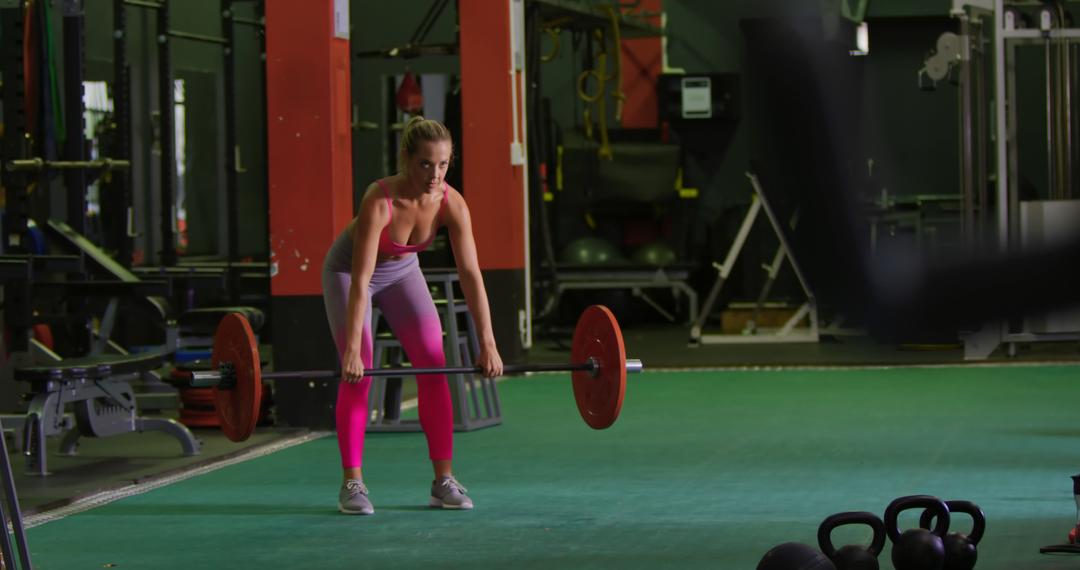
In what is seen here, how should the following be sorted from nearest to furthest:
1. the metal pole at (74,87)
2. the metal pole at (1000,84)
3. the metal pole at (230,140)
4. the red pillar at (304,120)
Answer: the red pillar at (304,120)
the metal pole at (74,87)
the metal pole at (1000,84)
the metal pole at (230,140)

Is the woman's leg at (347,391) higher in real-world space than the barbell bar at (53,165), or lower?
lower

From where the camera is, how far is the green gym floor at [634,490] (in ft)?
10.7

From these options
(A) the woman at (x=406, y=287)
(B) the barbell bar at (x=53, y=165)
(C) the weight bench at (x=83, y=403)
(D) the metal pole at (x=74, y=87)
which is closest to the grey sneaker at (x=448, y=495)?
(A) the woman at (x=406, y=287)

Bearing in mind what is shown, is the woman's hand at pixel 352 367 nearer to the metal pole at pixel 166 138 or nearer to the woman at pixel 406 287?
the woman at pixel 406 287

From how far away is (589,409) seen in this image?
3439 mm

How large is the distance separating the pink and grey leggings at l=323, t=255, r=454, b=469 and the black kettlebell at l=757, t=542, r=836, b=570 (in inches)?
68.2

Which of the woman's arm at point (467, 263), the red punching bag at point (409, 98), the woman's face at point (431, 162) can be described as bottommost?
the woman's arm at point (467, 263)

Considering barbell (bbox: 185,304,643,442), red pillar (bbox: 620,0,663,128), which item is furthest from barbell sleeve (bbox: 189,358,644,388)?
red pillar (bbox: 620,0,663,128)

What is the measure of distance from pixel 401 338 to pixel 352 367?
400mm

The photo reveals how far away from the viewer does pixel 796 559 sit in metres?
2.14

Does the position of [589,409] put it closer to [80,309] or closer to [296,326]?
[296,326]

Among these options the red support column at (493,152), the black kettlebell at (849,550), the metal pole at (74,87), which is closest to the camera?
the black kettlebell at (849,550)

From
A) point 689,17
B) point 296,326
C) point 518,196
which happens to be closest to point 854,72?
point 689,17

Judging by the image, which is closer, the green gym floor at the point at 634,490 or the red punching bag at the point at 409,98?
the green gym floor at the point at 634,490
